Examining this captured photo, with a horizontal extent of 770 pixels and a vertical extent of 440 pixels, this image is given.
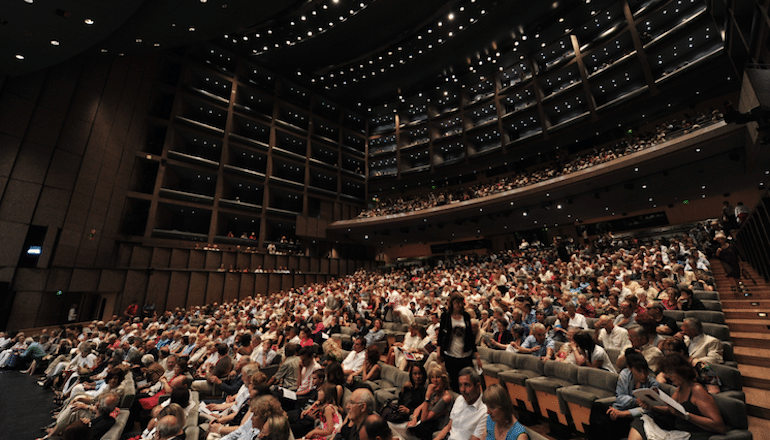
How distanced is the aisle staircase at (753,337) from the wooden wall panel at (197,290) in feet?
60.2

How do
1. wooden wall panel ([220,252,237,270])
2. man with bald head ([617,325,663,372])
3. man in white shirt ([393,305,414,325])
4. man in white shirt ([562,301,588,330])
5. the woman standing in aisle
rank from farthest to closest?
wooden wall panel ([220,252,237,270])
man in white shirt ([393,305,414,325])
man in white shirt ([562,301,588,330])
the woman standing in aisle
man with bald head ([617,325,663,372])

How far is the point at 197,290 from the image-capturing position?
1622 cm

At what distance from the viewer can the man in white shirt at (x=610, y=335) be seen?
4050mm

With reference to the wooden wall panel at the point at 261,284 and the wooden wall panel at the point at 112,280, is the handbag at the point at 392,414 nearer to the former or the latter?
the wooden wall panel at the point at 112,280

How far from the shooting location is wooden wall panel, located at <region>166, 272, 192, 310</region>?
A: 15.4 m

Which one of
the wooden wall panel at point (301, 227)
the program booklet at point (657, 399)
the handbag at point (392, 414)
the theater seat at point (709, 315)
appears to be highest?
the wooden wall panel at point (301, 227)

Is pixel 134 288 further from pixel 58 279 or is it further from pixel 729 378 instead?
pixel 729 378

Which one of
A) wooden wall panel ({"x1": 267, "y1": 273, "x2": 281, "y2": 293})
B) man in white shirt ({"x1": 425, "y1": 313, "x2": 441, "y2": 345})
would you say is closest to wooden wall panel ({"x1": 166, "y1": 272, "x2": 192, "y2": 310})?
wooden wall panel ({"x1": 267, "y1": 273, "x2": 281, "y2": 293})

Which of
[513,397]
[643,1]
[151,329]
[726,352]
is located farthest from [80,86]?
[643,1]

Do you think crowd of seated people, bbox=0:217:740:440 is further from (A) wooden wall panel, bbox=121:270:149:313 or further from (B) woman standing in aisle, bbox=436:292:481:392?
(A) wooden wall panel, bbox=121:270:149:313

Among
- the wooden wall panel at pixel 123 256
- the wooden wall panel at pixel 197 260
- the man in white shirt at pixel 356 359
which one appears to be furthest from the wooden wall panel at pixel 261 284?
the man in white shirt at pixel 356 359

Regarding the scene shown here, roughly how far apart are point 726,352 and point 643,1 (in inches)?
798

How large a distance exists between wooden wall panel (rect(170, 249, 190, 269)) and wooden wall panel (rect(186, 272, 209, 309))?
24.4 inches

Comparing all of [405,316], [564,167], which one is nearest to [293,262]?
[405,316]
